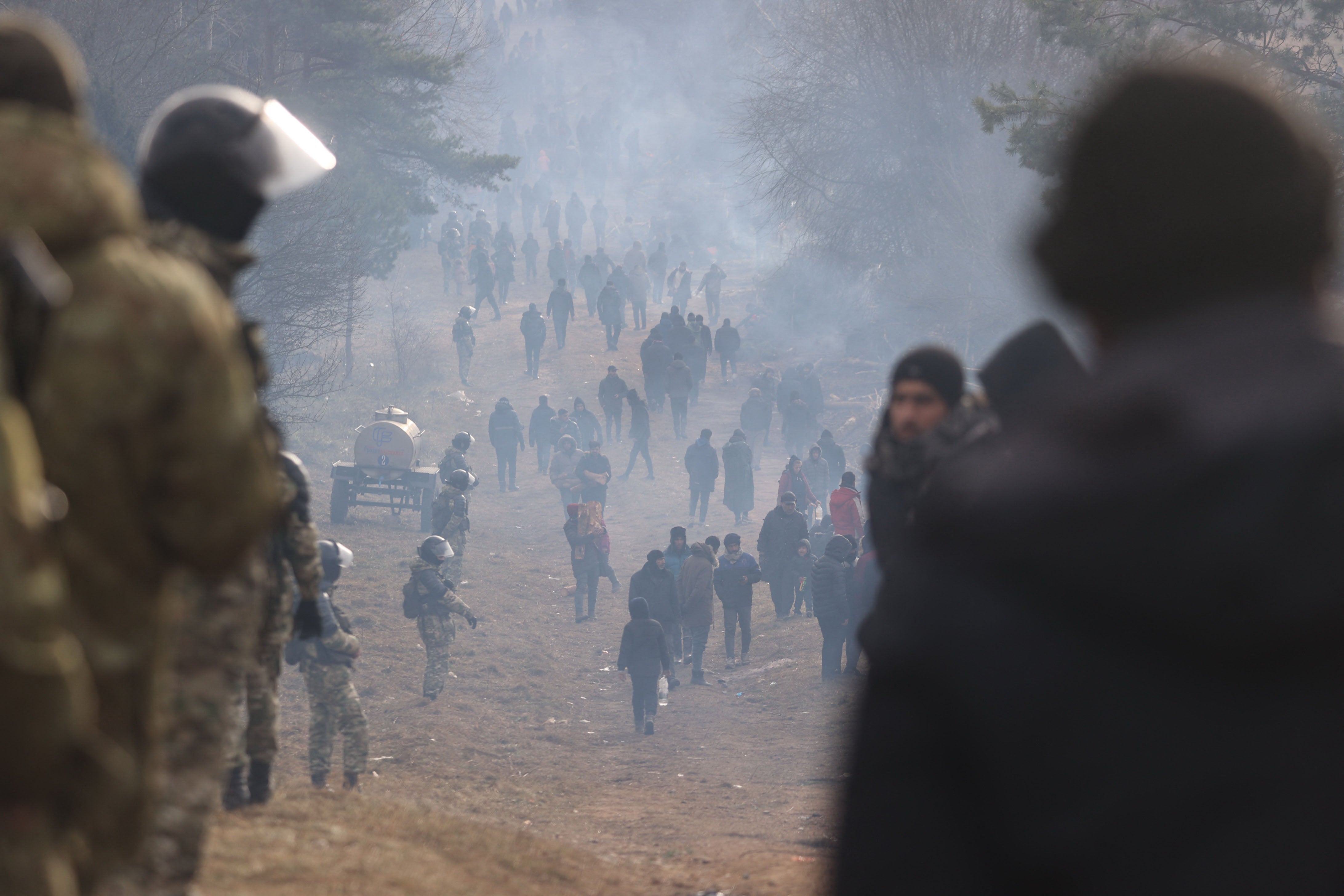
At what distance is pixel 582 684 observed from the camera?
49.7 feet

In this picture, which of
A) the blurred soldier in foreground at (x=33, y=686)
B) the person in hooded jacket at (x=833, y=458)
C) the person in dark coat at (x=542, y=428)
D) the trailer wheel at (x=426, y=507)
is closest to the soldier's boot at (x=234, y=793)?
the blurred soldier in foreground at (x=33, y=686)

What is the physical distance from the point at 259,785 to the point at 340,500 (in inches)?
620

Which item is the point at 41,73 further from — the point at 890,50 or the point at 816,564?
the point at 890,50

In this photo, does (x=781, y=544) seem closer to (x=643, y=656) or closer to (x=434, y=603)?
(x=643, y=656)

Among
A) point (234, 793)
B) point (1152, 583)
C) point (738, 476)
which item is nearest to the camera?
point (1152, 583)

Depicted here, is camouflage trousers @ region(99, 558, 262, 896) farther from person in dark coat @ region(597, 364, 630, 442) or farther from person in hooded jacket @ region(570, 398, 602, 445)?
person in dark coat @ region(597, 364, 630, 442)

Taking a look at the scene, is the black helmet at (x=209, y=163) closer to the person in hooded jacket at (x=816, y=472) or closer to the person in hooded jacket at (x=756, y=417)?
the person in hooded jacket at (x=816, y=472)

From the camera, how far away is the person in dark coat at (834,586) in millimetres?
13953

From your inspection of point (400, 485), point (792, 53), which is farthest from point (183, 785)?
point (792, 53)

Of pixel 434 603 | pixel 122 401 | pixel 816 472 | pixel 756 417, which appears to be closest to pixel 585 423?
pixel 756 417

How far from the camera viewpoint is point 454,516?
1622cm

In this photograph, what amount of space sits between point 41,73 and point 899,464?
2.83 m

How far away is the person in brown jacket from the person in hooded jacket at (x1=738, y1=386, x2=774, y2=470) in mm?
10619

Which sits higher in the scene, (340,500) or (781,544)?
(340,500)
